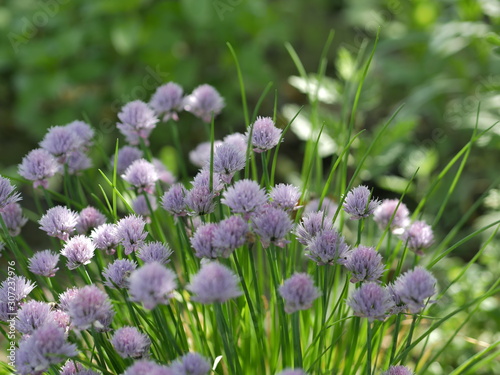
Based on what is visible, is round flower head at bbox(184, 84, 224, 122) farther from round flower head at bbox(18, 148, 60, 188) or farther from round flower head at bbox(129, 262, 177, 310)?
round flower head at bbox(129, 262, 177, 310)

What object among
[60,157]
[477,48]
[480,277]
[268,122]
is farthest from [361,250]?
[477,48]

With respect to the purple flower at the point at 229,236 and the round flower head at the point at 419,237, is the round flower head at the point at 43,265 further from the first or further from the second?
the round flower head at the point at 419,237

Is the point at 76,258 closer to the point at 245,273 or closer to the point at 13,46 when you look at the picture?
the point at 245,273

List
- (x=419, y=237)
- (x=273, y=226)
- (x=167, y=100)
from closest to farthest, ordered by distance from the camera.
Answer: (x=273, y=226) < (x=419, y=237) < (x=167, y=100)

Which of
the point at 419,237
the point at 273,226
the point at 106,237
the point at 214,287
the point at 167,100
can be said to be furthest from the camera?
the point at 167,100

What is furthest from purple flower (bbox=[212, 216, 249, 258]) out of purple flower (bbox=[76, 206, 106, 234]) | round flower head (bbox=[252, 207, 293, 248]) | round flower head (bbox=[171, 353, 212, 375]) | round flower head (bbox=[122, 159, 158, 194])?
purple flower (bbox=[76, 206, 106, 234])

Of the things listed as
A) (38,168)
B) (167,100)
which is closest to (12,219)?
(38,168)

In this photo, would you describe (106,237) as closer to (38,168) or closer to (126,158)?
(38,168)
